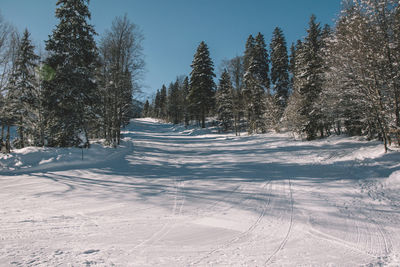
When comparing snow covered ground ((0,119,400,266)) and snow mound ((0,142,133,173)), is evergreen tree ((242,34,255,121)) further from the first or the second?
snow mound ((0,142,133,173))

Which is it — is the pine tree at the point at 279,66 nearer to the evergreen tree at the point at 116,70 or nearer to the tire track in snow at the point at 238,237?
the evergreen tree at the point at 116,70

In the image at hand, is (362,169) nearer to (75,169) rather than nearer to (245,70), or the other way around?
(75,169)

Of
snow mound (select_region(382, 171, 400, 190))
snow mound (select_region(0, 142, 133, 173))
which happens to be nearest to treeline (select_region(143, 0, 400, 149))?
snow mound (select_region(382, 171, 400, 190))

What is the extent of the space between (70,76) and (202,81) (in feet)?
77.0

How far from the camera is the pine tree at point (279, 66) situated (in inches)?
1201

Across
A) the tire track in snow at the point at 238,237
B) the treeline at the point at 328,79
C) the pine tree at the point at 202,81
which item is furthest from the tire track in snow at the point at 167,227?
the pine tree at the point at 202,81

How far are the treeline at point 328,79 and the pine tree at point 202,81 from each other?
0.17 meters

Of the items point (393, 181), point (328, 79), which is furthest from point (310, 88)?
point (393, 181)

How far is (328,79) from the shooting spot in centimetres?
1171

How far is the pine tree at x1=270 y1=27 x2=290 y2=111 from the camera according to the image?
30516mm

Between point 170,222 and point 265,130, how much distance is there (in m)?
21.6

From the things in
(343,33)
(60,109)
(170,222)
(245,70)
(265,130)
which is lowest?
(170,222)

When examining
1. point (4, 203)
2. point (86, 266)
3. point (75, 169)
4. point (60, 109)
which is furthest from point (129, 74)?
point (86, 266)

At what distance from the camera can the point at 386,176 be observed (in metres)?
6.56
